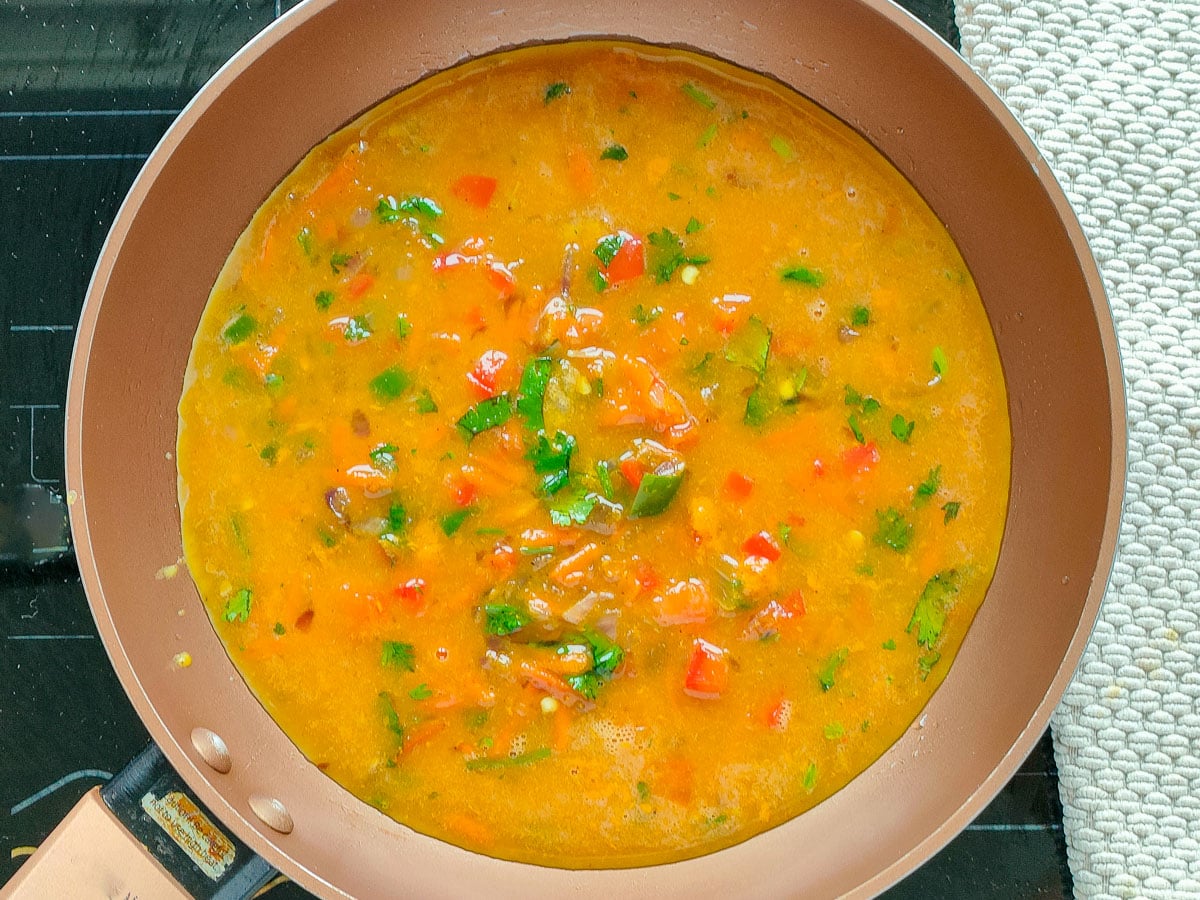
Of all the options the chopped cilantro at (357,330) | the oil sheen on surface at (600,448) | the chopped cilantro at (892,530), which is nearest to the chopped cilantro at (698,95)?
the oil sheen on surface at (600,448)

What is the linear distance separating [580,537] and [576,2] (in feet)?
3.70

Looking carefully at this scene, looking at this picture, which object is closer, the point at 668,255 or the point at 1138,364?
the point at 668,255

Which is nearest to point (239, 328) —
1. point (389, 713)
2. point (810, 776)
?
point (389, 713)

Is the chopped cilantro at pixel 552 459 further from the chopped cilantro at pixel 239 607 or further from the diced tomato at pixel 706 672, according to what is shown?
the chopped cilantro at pixel 239 607

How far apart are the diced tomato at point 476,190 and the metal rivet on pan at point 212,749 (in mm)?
1260

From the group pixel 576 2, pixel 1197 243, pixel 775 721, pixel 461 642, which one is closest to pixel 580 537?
pixel 461 642

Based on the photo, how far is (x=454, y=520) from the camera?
6.94 feet

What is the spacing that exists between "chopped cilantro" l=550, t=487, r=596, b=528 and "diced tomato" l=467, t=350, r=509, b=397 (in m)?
0.27

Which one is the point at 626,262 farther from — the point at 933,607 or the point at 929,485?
the point at 933,607

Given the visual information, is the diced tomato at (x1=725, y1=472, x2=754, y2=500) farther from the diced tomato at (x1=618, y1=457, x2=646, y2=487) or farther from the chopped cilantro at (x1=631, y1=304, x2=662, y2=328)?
the chopped cilantro at (x1=631, y1=304, x2=662, y2=328)

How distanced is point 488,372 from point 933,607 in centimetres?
109

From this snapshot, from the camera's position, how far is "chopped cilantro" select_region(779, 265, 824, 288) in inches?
82.7

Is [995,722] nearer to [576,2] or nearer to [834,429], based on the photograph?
[834,429]

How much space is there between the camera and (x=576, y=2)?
6.77 feet
